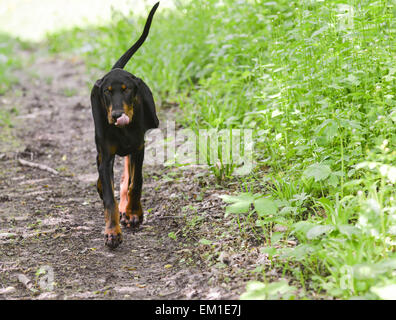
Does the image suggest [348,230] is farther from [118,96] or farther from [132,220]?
[132,220]

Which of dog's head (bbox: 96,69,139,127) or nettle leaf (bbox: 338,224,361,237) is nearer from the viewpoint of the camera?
nettle leaf (bbox: 338,224,361,237)

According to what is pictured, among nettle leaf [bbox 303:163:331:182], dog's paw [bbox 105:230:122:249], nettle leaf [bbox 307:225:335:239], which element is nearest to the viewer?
nettle leaf [bbox 307:225:335:239]

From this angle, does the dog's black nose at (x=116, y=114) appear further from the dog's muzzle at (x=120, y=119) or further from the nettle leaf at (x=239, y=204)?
the nettle leaf at (x=239, y=204)

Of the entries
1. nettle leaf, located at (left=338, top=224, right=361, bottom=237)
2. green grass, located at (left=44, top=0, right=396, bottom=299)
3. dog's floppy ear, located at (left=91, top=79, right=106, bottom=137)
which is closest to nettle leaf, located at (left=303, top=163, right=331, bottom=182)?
green grass, located at (left=44, top=0, right=396, bottom=299)

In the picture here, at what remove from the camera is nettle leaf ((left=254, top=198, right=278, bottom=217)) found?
332cm

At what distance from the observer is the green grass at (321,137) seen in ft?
9.34

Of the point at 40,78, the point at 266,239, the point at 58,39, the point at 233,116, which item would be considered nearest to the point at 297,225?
the point at 266,239

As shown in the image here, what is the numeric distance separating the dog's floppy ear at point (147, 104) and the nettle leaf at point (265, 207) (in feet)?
4.55

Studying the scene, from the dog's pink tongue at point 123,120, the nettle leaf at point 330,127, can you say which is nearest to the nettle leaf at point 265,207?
the nettle leaf at point 330,127

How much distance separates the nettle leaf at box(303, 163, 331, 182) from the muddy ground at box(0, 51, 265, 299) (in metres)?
0.64

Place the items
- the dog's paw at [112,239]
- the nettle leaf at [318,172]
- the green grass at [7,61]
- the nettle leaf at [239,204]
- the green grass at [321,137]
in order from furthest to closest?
1. the green grass at [7,61]
2. the dog's paw at [112,239]
3. the nettle leaf at [318,172]
4. the nettle leaf at [239,204]
5. the green grass at [321,137]

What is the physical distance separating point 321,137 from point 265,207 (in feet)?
3.42

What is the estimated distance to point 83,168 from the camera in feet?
20.1

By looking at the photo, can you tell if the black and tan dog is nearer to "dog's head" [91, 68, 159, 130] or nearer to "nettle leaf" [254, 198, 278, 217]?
"dog's head" [91, 68, 159, 130]
